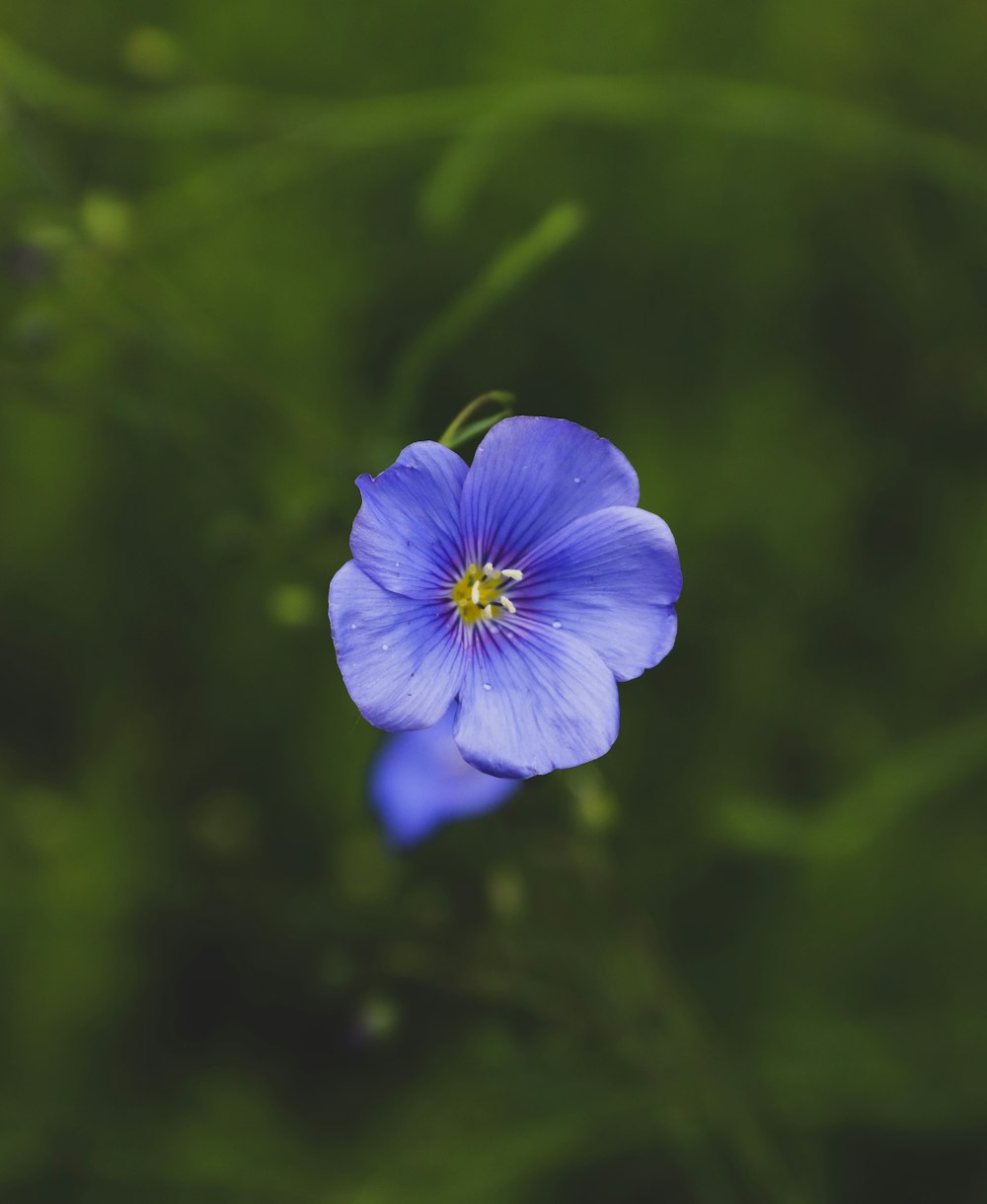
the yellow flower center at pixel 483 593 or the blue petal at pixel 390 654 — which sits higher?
the yellow flower center at pixel 483 593

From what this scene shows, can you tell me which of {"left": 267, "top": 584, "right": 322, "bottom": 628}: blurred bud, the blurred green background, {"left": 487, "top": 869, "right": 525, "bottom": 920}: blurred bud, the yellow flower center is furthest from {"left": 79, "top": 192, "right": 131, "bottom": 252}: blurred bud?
{"left": 487, "top": 869, "right": 525, "bottom": 920}: blurred bud

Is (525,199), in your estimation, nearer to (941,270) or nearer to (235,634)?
(941,270)

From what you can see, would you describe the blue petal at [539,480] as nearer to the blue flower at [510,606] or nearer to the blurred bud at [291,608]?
the blue flower at [510,606]

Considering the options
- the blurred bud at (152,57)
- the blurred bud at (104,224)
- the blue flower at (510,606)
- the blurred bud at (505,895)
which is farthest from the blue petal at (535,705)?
the blurred bud at (152,57)

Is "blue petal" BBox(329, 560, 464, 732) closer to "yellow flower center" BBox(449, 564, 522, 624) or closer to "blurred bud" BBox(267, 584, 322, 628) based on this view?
"yellow flower center" BBox(449, 564, 522, 624)

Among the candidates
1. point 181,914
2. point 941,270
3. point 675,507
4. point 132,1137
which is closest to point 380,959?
point 181,914

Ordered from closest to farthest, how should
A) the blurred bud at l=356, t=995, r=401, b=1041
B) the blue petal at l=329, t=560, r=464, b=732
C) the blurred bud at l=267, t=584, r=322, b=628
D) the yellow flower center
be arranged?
the blue petal at l=329, t=560, r=464, b=732, the yellow flower center, the blurred bud at l=267, t=584, r=322, b=628, the blurred bud at l=356, t=995, r=401, b=1041

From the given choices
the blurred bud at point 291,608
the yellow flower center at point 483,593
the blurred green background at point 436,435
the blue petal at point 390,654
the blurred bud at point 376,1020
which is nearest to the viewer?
the blue petal at point 390,654
